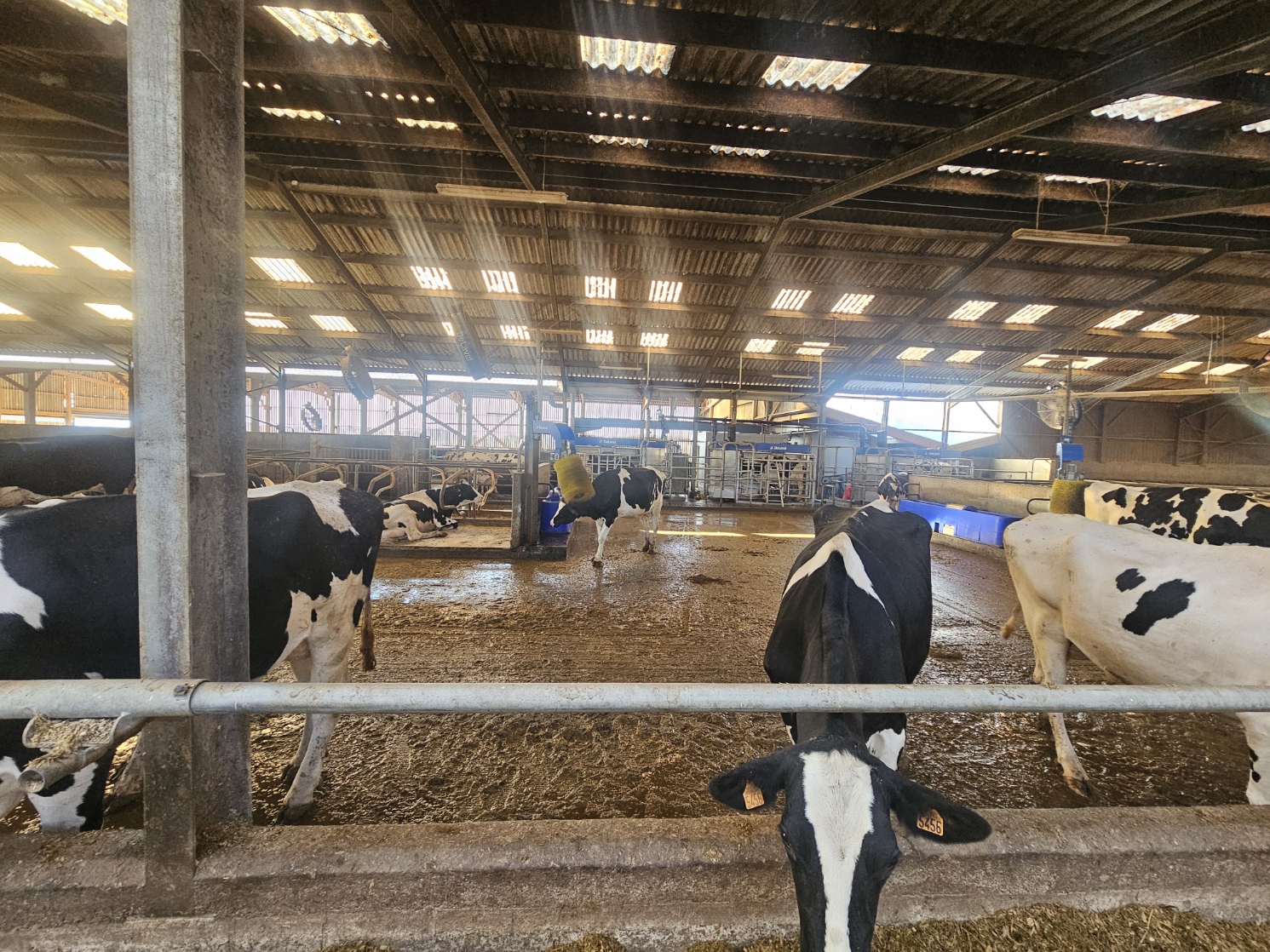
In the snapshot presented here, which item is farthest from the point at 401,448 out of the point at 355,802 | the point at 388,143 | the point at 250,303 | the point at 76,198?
the point at 355,802

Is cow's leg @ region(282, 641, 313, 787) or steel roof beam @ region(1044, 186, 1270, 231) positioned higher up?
steel roof beam @ region(1044, 186, 1270, 231)

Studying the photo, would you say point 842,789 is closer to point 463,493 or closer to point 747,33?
point 747,33

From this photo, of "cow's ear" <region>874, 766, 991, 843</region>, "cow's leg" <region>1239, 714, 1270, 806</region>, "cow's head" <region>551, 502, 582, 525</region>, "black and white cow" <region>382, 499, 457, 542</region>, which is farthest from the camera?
"cow's head" <region>551, 502, 582, 525</region>

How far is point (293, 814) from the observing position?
7.39 feet

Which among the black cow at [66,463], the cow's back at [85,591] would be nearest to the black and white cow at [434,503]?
the black cow at [66,463]

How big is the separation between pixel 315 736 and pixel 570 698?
2036 millimetres

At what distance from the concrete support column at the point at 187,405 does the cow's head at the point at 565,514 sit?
6344 mm

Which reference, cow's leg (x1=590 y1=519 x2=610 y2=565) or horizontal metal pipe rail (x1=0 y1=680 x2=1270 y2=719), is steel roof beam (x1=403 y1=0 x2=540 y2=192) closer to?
horizontal metal pipe rail (x1=0 y1=680 x2=1270 y2=719)

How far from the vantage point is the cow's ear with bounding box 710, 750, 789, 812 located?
1483mm

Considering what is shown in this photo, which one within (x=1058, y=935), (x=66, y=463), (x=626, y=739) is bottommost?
(x=626, y=739)

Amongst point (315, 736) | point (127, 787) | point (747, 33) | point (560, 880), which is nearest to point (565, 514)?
point (315, 736)

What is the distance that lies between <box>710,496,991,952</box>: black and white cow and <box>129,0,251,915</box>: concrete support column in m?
1.64

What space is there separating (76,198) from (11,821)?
38.7 feet

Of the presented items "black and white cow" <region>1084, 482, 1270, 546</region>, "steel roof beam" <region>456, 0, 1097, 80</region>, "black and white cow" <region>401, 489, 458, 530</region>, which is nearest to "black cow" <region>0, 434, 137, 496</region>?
"black and white cow" <region>401, 489, 458, 530</region>
